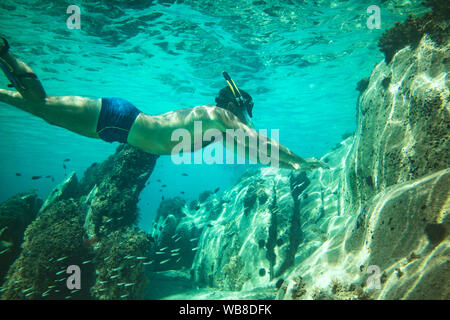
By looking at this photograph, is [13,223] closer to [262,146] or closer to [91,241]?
[91,241]

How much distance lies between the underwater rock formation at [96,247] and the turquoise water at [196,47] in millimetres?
8545

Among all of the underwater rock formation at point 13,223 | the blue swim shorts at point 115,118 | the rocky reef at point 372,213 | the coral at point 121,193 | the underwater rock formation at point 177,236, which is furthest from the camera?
the underwater rock formation at point 177,236

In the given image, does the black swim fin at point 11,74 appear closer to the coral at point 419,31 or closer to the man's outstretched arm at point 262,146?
the man's outstretched arm at point 262,146

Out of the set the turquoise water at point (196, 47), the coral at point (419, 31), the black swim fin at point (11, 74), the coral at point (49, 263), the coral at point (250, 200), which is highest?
the turquoise water at point (196, 47)

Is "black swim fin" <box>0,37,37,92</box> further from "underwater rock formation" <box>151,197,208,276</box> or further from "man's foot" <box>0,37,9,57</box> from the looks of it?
"underwater rock formation" <box>151,197,208,276</box>

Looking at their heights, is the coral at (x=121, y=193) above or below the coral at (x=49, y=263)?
above

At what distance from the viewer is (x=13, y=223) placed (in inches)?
386

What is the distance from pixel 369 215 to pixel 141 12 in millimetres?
14504

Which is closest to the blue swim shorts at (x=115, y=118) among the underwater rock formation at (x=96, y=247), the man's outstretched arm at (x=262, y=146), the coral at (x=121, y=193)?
the man's outstretched arm at (x=262, y=146)

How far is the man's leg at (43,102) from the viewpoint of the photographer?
3.09 m

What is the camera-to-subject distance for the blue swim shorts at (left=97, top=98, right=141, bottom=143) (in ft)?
12.3

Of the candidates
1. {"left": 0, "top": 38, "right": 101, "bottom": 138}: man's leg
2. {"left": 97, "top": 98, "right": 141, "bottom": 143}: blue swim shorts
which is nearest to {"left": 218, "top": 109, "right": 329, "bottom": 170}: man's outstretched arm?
{"left": 97, "top": 98, "right": 141, "bottom": 143}: blue swim shorts

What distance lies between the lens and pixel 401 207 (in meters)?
2.97
